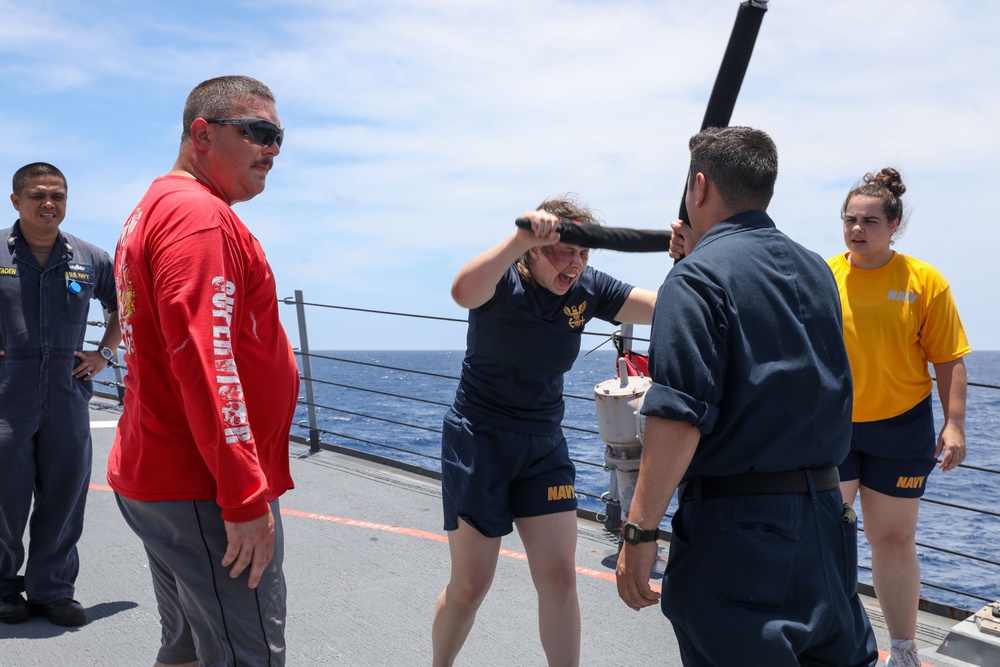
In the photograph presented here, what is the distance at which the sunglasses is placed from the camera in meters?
2.38

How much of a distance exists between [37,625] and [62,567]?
25 centimetres

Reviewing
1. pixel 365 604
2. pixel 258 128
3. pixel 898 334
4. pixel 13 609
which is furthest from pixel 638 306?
pixel 13 609

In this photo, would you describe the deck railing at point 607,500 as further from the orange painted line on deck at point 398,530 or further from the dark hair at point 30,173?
the dark hair at point 30,173

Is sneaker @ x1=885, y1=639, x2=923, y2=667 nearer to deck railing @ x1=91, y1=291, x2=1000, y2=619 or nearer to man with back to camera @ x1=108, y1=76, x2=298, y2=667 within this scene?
deck railing @ x1=91, y1=291, x2=1000, y2=619

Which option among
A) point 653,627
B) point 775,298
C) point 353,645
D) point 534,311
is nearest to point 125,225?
point 534,311

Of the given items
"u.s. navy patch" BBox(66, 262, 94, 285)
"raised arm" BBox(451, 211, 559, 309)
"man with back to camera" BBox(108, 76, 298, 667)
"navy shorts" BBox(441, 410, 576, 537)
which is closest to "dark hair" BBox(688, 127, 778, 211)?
"raised arm" BBox(451, 211, 559, 309)

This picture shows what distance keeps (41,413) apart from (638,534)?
3.01 metres

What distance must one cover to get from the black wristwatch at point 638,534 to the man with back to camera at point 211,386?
33.9 inches

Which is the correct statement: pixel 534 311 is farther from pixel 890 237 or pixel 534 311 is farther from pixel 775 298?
pixel 890 237

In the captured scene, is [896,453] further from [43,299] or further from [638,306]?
[43,299]

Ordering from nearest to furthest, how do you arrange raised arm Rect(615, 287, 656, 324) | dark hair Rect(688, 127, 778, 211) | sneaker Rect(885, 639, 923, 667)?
dark hair Rect(688, 127, 778, 211) → raised arm Rect(615, 287, 656, 324) → sneaker Rect(885, 639, 923, 667)

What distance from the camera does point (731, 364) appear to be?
2137 mm

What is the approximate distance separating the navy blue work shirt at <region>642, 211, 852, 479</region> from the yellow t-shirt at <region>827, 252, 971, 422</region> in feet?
5.15

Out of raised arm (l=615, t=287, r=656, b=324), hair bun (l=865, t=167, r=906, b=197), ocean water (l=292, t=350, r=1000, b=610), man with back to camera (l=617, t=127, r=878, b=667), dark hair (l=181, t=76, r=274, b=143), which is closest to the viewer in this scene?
man with back to camera (l=617, t=127, r=878, b=667)
